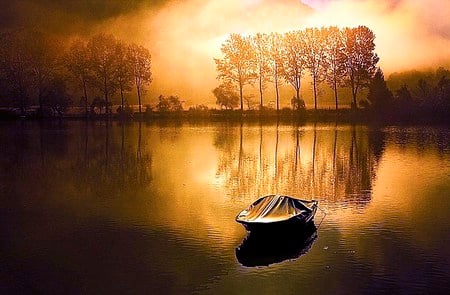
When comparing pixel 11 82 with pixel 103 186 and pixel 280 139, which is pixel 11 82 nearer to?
pixel 280 139

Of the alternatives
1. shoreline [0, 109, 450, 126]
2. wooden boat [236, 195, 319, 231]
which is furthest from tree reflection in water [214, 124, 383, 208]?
shoreline [0, 109, 450, 126]

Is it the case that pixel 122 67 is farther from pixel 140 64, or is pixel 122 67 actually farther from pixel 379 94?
pixel 379 94

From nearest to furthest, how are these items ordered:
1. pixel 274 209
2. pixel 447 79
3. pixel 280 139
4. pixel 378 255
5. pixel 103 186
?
pixel 378 255, pixel 274 209, pixel 103 186, pixel 280 139, pixel 447 79

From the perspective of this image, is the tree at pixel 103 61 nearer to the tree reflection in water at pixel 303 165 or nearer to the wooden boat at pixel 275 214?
the tree reflection in water at pixel 303 165

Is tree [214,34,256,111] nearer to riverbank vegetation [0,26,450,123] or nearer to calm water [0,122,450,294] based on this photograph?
riverbank vegetation [0,26,450,123]

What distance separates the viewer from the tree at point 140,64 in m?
89.7

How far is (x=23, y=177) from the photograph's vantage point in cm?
3108

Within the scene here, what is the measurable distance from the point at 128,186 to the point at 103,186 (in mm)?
1331

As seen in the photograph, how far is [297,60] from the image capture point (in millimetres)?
84875

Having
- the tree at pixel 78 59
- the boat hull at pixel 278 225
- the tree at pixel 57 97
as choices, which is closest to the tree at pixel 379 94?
the tree at pixel 78 59

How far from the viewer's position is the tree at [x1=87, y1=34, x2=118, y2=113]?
8825cm

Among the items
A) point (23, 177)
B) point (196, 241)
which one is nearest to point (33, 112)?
point (23, 177)

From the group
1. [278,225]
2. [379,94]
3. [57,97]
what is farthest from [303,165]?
[57,97]

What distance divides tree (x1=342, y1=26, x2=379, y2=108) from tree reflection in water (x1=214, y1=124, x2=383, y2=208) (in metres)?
32.0
